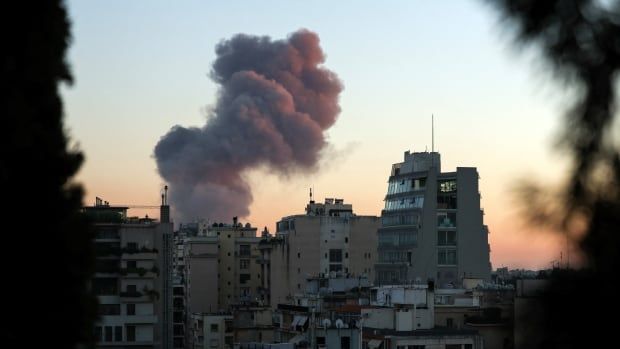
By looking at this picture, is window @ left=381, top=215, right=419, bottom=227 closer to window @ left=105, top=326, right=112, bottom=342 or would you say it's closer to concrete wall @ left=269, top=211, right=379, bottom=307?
concrete wall @ left=269, top=211, right=379, bottom=307

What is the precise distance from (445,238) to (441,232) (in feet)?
2.15

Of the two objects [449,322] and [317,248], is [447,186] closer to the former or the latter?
[317,248]

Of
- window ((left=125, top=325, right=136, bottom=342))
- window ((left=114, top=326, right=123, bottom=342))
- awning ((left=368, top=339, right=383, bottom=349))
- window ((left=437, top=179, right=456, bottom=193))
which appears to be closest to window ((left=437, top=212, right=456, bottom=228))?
window ((left=437, top=179, right=456, bottom=193))

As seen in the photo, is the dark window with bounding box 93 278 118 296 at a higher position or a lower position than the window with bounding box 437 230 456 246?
lower

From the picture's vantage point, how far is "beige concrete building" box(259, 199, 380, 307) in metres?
141

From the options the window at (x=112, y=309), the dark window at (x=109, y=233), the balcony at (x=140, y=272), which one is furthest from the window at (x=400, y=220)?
the window at (x=112, y=309)

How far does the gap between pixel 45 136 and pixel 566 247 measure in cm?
660

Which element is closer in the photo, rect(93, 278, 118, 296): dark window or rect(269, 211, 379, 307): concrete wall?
rect(93, 278, 118, 296): dark window

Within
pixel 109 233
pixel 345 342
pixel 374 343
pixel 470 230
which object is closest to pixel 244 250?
pixel 470 230

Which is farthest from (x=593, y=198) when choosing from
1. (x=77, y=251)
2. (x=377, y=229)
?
(x=377, y=229)

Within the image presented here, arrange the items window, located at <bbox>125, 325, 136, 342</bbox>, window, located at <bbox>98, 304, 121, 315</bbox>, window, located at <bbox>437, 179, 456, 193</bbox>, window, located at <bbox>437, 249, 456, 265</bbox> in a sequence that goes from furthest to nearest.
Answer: window, located at <bbox>437, 179, 456, 193</bbox>, window, located at <bbox>437, 249, 456, 265</bbox>, window, located at <bbox>98, 304, 121, 315</bbox>, window, located at <bbox>125, 325, 136, 342</bbox>

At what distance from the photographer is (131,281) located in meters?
81.8

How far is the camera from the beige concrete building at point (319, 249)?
141m

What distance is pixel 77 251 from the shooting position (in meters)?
17.7
